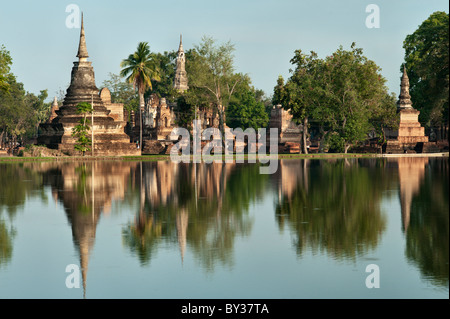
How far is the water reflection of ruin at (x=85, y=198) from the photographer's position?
14791 millimetres

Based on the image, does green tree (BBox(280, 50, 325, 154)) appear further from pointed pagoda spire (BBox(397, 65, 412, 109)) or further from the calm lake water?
Answer: the calm lake water

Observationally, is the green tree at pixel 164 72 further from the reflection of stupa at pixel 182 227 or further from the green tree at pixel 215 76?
the reflection of stupa at pixel 182 227

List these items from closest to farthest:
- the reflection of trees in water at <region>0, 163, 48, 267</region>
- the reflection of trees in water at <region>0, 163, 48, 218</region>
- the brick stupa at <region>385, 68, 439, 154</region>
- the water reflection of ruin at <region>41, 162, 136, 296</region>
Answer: the reflection of trees in water at <region>0, 163, 48, 267</region>, the water reflection of ruin at <region>41, 162, 136, 296</region>, the reflection of trees in water at <region>0, 163, 48, 218</region>, the brick stupa at <region>385, 68, 439, 154</region>

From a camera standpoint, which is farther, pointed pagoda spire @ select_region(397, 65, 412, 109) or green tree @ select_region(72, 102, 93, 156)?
pointed pagoda spire @ select_region(397, 65, 412, 109)

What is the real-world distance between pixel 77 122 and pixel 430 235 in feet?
168

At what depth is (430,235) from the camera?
48.7 feet

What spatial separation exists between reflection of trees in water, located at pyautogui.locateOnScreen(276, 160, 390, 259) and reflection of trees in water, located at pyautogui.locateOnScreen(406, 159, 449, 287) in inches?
30.7

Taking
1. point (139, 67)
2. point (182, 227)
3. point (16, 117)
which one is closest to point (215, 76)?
point (139, 67)

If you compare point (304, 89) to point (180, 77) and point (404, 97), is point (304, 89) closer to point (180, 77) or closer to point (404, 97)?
point (404, 97)

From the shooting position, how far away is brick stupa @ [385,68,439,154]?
69688mm

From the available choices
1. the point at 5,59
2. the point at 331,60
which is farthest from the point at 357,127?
the point at 5,59

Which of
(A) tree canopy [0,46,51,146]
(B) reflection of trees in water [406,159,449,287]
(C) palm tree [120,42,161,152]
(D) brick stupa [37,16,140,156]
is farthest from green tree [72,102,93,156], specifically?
(B) reflection of trees in water [406,159,449,287]

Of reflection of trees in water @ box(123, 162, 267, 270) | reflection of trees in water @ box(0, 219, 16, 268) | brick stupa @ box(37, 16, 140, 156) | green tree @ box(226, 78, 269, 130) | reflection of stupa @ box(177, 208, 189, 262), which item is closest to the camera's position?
reflection of trees in water @ box(0, 219, 16, 268)
